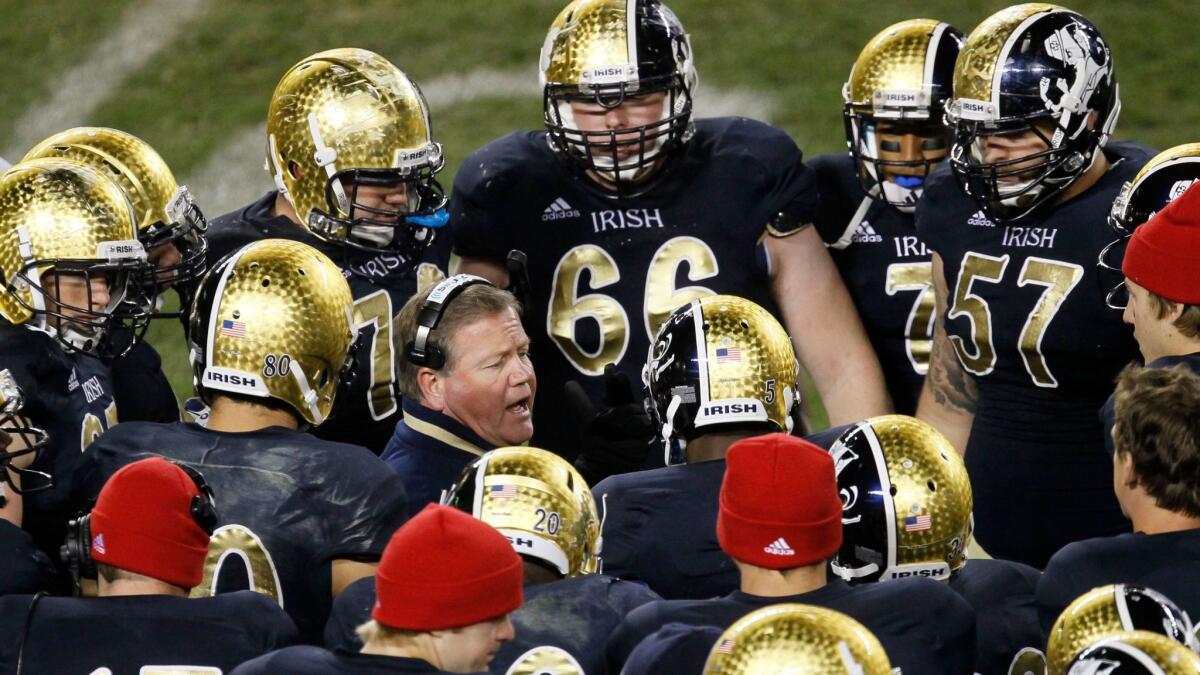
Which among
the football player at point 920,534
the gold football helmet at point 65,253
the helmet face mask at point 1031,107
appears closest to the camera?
the football player at point 920,534

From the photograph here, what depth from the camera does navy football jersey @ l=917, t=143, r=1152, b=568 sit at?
422 cm

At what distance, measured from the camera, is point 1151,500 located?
3162mm

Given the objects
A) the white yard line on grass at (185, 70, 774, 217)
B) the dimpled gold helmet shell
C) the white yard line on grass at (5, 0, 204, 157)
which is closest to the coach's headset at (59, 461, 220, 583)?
the dimpled gold helmet shell

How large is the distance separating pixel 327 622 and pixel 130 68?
6.31 m

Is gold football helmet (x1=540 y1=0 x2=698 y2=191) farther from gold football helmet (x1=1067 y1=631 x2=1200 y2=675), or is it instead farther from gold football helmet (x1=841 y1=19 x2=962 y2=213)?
gold football helmet (x1=1067 y1=631 x2=1200 y2=675)

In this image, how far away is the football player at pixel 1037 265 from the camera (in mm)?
4219

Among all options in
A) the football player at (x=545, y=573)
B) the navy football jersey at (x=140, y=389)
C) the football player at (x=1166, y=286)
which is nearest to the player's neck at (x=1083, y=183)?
the football player at (x=1166, y=286)

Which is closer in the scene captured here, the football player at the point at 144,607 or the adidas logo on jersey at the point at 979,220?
the football player at the point at 144,607

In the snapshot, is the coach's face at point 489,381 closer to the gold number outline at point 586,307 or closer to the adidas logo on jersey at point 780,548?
the gold number outline at point 586,307

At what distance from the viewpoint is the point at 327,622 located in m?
3.35

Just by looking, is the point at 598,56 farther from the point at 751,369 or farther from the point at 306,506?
the point at 306,506

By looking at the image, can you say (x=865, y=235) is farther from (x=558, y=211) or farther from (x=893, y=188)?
(x=558, y=211)

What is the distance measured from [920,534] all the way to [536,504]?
29.0 inches

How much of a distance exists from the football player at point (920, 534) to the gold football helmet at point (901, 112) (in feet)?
5.05
